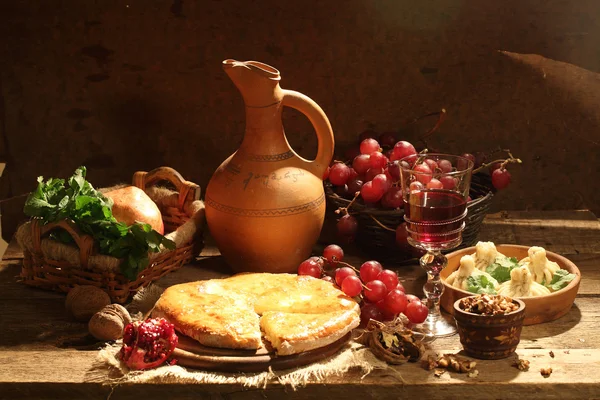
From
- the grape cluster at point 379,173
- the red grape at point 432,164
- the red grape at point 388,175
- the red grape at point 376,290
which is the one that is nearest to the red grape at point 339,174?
the grape cluster at point 379,173

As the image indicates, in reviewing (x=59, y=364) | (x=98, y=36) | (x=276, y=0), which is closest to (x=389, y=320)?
(x=59, y=364)

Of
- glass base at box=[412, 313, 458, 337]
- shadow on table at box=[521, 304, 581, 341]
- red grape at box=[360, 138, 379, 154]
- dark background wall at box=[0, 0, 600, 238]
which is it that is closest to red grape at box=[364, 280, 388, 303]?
glass base at box=[412, 313, 458, 337]

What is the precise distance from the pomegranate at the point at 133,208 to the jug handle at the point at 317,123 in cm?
41

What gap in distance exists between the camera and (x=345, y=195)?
2.20 metres

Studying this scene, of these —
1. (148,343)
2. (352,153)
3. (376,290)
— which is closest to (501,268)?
(376,290)

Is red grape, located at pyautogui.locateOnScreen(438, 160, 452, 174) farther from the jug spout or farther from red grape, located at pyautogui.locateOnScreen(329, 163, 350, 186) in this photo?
the jug spout

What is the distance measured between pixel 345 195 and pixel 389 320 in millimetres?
514

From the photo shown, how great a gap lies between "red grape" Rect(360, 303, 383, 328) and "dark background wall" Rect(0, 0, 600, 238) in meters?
0.85

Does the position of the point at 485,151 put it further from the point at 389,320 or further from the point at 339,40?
the point at 389,320

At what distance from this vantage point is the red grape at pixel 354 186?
216 centimetres

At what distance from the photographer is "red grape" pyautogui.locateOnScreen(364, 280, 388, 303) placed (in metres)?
1.75

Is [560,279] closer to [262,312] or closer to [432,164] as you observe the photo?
[432,164]

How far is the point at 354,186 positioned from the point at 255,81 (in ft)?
1.43

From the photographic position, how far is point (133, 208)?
197cm
